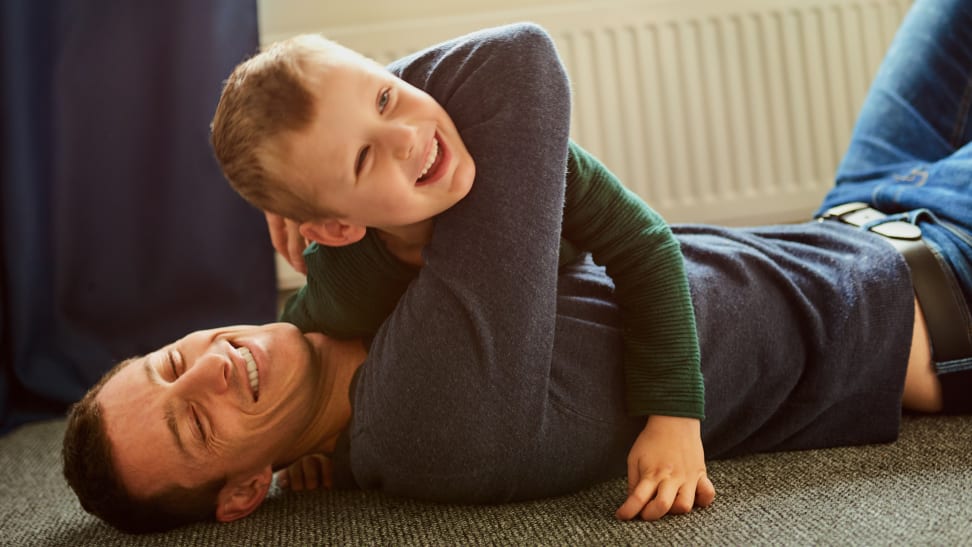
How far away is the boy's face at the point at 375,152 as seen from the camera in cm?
88

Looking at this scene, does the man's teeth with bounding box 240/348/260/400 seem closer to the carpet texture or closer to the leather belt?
the carpet texture

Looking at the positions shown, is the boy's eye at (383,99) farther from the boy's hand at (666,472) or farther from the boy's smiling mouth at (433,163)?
the boy's hand at (666,472)

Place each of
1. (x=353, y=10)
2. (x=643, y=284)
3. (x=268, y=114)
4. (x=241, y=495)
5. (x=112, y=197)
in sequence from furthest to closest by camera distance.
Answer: (x=353, y=10)
(x=112, y=197)
(x=241, y=495)
(x=643, y=284)
(x=268, y=114)

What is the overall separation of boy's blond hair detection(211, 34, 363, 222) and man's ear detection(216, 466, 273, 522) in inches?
→ 15.0

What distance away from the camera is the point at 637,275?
0.99m

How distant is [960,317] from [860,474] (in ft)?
0.92

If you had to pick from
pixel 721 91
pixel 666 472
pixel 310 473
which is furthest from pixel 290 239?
pixel 721 91

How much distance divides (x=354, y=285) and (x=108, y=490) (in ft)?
1.21

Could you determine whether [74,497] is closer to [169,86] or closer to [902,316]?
[169,86]

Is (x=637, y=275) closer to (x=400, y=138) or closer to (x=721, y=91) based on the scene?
(x=400, y=138)

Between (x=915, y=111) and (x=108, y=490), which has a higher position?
(x=915, y=111)

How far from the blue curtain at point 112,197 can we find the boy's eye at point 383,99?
3.92 feet

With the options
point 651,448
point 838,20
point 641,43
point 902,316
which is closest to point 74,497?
point 651,448

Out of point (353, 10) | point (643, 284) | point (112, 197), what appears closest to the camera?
point (643, 284)
